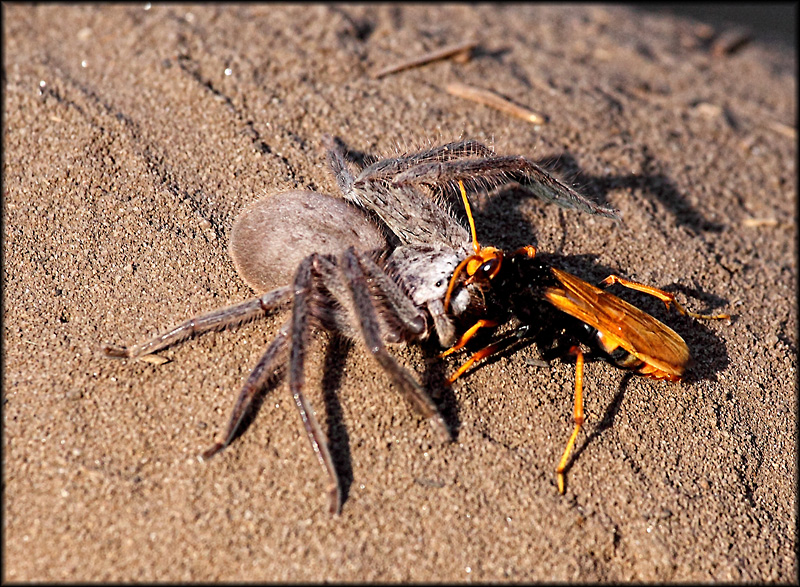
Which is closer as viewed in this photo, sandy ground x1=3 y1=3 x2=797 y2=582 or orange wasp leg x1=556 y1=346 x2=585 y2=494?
sandy ground x1=3 y1=3 x2=797 y2=582

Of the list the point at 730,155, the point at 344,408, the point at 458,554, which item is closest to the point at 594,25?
the point at 730,155

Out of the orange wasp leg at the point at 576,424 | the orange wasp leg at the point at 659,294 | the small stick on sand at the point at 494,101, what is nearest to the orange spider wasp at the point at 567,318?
the orange wasp leg at the point at 576,424

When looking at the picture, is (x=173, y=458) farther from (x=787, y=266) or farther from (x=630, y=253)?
(x=787, y=266)

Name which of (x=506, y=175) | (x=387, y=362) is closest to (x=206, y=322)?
(x=387, y=362)

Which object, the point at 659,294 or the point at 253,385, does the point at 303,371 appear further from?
the point at 659,294

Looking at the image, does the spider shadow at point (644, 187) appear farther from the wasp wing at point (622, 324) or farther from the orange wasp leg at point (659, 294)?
the wasp wing at point (622, 324)

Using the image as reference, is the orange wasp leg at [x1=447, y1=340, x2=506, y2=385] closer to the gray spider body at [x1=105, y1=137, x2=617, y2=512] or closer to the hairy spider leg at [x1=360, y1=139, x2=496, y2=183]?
the gray spider body at [x1=105, y1=137, x2=617, y2=512]

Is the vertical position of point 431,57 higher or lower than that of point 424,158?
lower

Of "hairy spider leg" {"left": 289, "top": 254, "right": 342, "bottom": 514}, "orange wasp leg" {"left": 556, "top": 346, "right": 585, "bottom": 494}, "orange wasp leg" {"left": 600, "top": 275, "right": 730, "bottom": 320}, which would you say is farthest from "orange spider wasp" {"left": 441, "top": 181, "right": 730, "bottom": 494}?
"hairy spider leg" {"left": 289, "top": 254, "right": 342, "bottom": 514}
